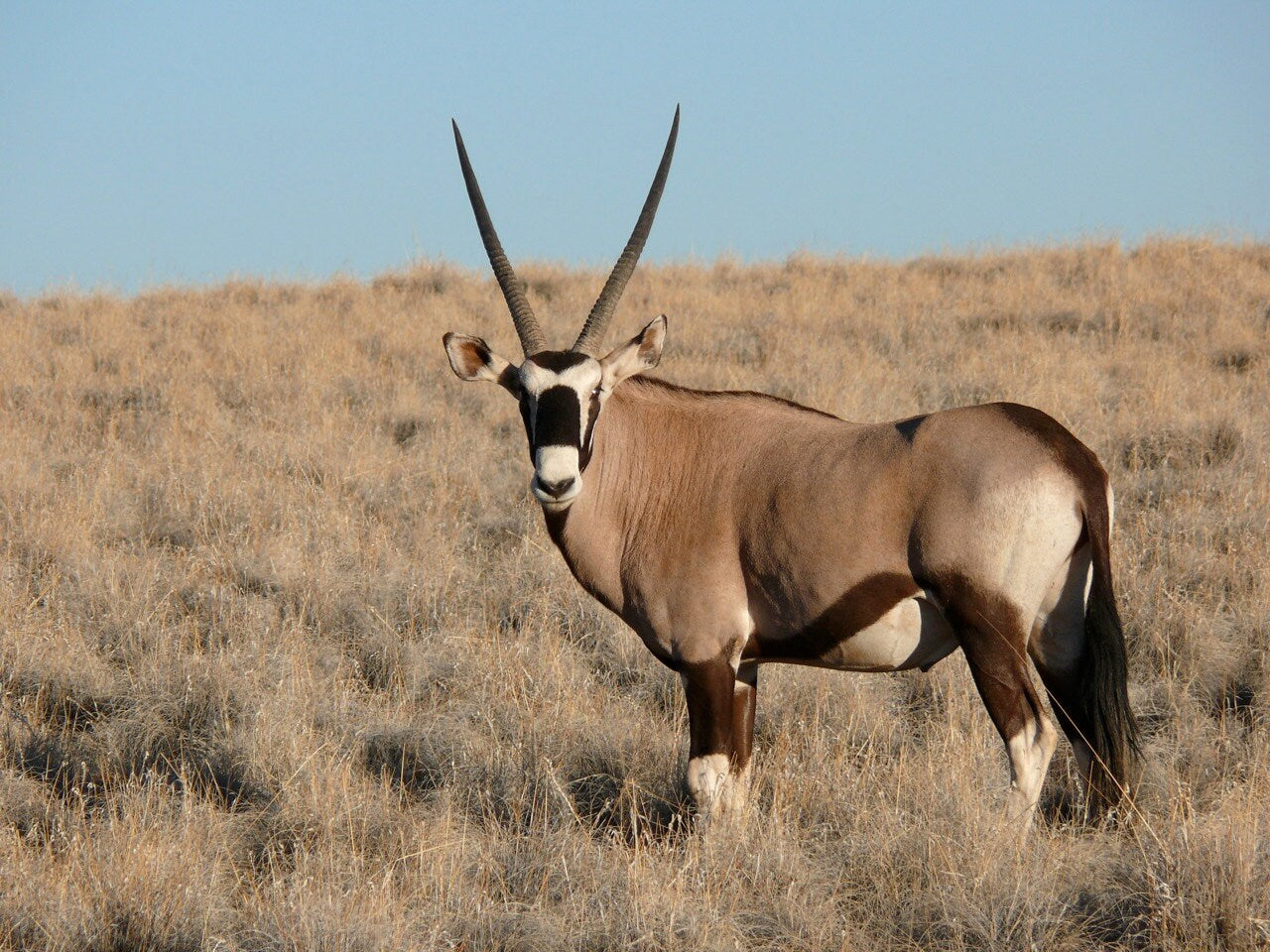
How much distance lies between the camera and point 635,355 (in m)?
5.24

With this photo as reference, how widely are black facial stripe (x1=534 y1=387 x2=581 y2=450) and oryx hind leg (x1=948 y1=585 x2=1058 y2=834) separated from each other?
4.99ft

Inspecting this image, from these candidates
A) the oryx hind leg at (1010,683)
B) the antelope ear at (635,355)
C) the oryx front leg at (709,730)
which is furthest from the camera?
the antelope ear at (635,355)

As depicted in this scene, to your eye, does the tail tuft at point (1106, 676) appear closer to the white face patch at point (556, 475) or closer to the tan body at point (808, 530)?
the tan body at point (808, 530)

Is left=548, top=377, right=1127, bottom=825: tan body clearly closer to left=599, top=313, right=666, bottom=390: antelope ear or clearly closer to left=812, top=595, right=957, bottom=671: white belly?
left=812, top=595, right=957, bottom=671: white belly

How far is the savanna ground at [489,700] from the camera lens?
399 cm

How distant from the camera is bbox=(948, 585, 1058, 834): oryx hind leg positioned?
4.42 meters

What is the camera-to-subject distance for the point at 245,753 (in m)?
5.61

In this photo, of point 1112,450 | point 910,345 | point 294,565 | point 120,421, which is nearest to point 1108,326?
point 910,345

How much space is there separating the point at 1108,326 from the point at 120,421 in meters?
10.4

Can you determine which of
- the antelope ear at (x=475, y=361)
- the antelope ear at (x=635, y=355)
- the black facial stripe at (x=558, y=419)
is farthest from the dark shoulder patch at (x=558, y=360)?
the antelope ear at (x=475, y=361)

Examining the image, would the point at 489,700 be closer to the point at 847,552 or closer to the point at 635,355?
the point at 635,355

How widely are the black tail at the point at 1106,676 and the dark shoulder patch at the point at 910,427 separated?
0.67m

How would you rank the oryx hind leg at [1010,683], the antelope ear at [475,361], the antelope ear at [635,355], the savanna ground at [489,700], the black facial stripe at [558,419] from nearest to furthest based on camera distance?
the savanna ground at [489,700] → the oryx hind leg at [1010,683] → the black facial stripe at [558,419] → the antelope ear at [635,355] → the antelope ear at [475,361]

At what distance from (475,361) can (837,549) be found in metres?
1.87
